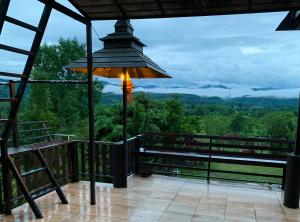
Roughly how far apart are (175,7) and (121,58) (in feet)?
4.27

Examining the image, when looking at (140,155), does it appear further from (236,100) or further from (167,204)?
(236,100)

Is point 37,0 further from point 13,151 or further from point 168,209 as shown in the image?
point 168,209

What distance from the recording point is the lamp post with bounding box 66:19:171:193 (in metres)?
3.69

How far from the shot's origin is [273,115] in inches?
455

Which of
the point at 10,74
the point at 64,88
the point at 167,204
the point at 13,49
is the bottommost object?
the point at 167,204

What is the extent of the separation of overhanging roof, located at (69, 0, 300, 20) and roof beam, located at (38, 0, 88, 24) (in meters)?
0.11

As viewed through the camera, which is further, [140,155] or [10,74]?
[140,155]

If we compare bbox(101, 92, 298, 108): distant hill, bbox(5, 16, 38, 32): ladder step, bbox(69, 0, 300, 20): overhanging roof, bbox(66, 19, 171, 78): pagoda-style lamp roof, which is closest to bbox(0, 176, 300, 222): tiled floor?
bbox(66, 19, 171, 78): pagoda-style lamp roof

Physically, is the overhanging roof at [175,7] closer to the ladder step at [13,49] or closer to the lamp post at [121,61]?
the lamp post at [121,61]

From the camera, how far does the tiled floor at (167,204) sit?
3.25 meters

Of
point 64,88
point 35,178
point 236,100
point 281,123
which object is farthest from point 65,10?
point 64,88

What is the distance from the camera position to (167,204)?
3666 millimetres

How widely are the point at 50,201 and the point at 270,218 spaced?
3.13 meters

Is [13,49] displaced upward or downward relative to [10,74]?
upward
